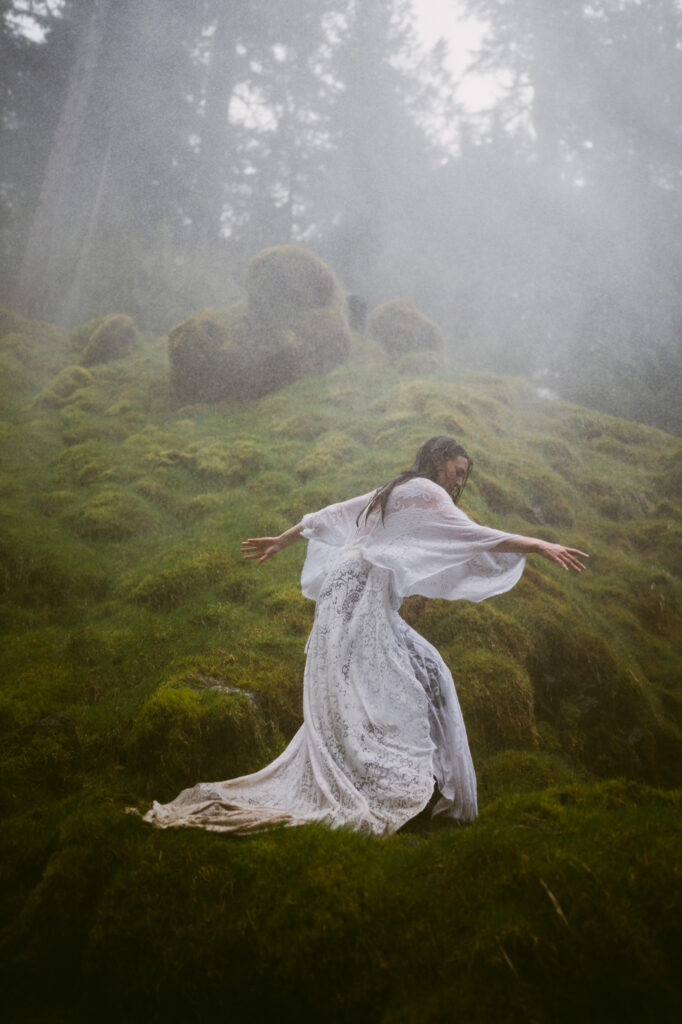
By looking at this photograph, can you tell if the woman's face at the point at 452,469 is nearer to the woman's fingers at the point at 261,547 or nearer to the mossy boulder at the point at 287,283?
the woman's fingers at the point at 261,547


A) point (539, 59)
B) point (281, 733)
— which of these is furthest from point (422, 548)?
point (539, 59)

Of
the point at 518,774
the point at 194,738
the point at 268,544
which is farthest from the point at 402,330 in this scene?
the point at 194,738

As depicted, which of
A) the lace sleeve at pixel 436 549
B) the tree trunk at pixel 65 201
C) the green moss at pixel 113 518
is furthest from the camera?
the tree trunk at pixel 65 201

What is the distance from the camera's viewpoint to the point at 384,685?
3414 millimetres

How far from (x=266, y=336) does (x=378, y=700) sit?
11993 mm

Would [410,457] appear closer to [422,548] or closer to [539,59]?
[422,548]

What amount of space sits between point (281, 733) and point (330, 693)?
1.53m

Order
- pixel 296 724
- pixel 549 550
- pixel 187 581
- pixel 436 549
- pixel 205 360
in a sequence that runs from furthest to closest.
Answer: pixel 205 360
pixel 187 581
pixel 296 724
pixel 436 549
pixel 549 550

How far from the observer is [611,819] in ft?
8.82

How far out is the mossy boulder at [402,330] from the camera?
17.6m

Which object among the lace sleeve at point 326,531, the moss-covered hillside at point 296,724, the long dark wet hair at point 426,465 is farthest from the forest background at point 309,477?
the long dark wet hair at point 426,465

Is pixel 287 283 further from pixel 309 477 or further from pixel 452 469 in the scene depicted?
pixel 452 469

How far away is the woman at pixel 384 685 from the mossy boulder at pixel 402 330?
1436cm

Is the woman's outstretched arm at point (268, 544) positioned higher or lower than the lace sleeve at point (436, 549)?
lower
